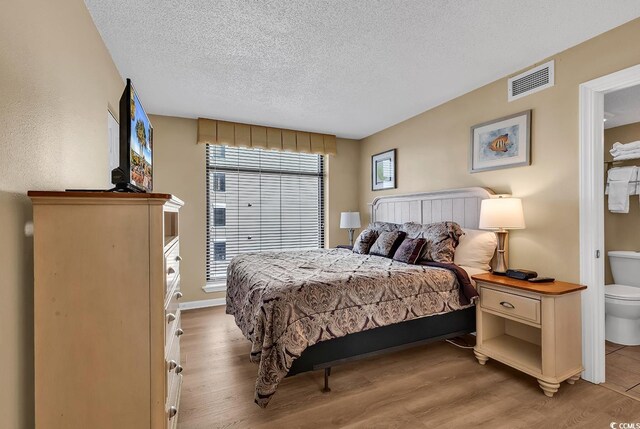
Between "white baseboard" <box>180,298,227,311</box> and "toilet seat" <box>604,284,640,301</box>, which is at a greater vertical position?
"toilet seat" <box>604,284,640,301</box>

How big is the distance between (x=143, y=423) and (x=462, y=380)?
6.92 feet

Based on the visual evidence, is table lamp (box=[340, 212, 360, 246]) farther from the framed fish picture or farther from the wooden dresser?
the wooden dresser

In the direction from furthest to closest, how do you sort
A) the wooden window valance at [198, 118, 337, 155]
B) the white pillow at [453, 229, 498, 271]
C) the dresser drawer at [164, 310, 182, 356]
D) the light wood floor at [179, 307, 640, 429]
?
the wooden window valance at [198, 118, 337, 155]
the white pillow at [453, 229, 498, 271]
the light wood floor at [179, 307, 640, 429]
the dresser drawer at [164, 310, 182, 356]

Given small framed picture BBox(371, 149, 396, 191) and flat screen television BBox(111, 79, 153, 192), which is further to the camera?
small framed picture BBox(371, 149, 396, 191)

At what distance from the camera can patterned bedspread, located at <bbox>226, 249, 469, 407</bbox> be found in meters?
1.85

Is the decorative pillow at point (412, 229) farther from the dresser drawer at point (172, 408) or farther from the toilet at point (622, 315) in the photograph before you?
the dresser drawer at point (172, 408)

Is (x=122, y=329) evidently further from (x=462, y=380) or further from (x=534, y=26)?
(x=534, y=26)

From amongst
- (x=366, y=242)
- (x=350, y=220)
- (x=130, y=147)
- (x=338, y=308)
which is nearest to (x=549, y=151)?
(x=366, y=242)

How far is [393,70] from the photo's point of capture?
278cm

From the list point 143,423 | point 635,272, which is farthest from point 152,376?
point 635,272

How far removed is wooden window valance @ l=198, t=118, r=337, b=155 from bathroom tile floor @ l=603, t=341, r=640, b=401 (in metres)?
3.97

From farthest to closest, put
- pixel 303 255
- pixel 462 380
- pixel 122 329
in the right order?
1. pixel 303 255
2. pixel 462 380
3. pixel 122 329

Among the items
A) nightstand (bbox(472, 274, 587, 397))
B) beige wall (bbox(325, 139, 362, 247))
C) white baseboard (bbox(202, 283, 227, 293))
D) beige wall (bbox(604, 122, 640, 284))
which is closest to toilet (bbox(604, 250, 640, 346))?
beige wall (bbox(604, 122, 640, 284))

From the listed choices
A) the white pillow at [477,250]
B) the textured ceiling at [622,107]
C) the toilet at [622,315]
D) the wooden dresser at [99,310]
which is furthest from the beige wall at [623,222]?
the wooden dresser at [99,310]
